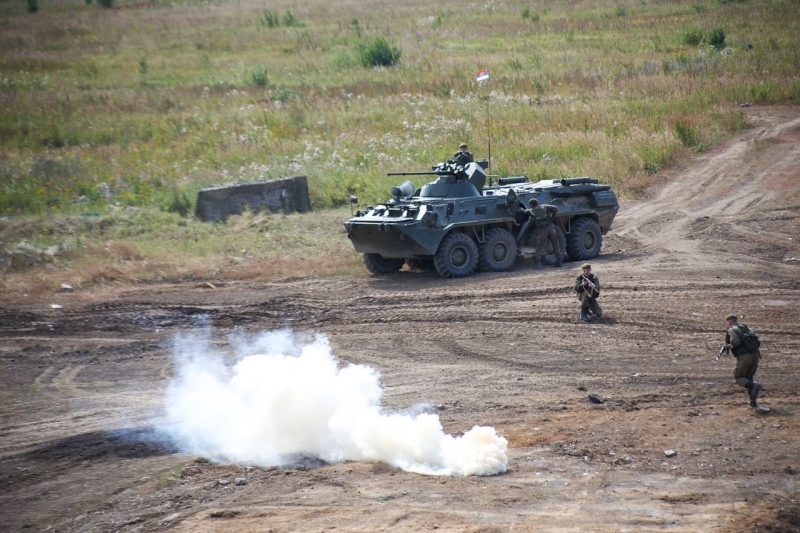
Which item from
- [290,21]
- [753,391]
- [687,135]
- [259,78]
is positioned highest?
[290,21]

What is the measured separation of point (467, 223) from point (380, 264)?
180cm

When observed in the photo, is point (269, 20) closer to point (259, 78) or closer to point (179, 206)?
point (259, 78)

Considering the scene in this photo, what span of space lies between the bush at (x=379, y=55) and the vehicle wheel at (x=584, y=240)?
2175 centimetres

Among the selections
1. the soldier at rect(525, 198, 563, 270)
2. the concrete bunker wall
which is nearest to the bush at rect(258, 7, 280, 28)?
the concrete bunker wall

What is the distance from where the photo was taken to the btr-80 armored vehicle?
1507 cm

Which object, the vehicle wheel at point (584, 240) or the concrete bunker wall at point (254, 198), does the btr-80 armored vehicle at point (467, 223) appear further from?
the concrete bunker wall at point (254, 198)

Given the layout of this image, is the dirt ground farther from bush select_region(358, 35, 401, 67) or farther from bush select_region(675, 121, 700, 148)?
bush select_region(358, 35, 401, 67)

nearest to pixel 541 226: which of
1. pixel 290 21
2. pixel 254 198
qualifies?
pixel 254 198

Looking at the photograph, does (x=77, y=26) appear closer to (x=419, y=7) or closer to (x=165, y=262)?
(x=419, y=7)

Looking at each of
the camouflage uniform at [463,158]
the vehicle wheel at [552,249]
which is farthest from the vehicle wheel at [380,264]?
the vehicle wheel at [552,249]

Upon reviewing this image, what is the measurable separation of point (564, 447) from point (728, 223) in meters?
11.9

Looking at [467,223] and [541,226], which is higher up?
[467,223]

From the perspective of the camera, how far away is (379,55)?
3675 cm

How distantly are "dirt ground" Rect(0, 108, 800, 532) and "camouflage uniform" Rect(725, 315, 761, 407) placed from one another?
246 millimetres
